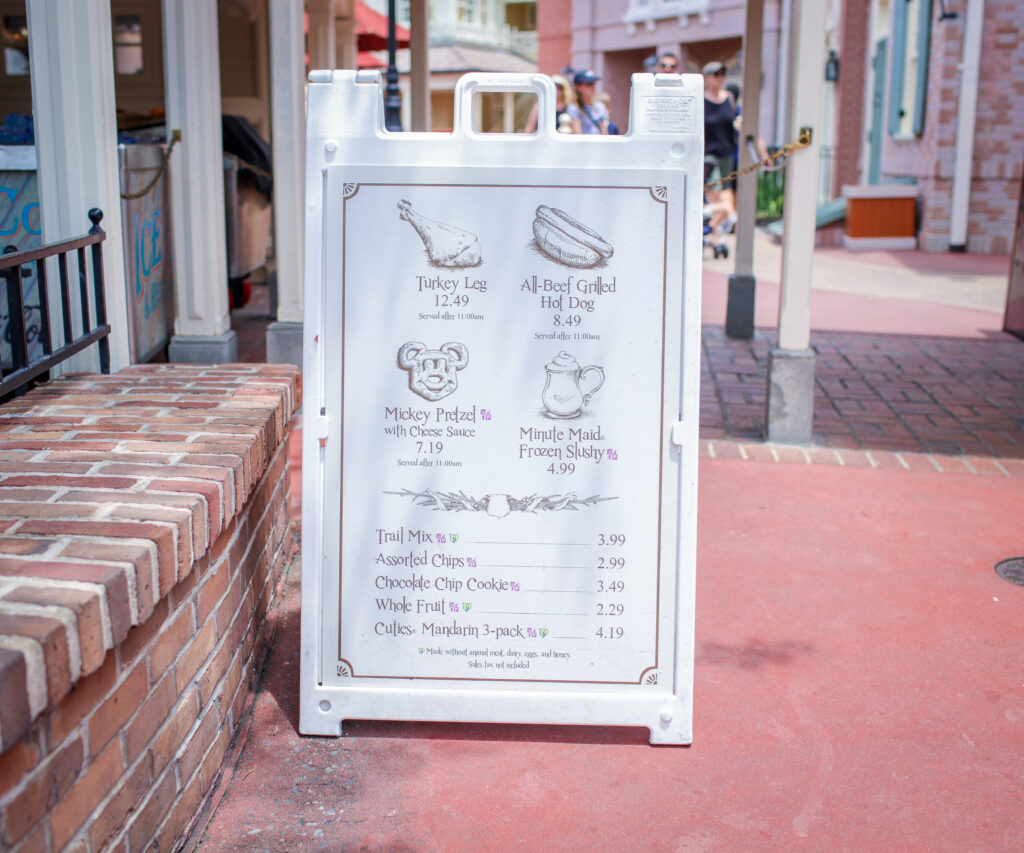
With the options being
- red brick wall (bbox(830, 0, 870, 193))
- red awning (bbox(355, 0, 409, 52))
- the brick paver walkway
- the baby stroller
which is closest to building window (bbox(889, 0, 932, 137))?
red brick wall (bbox(830, 0, 870, 193))

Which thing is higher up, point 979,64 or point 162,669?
point 979,64

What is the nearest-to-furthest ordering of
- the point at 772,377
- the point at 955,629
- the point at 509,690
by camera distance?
the point at 509,690
the point at 955,629
the point at 772,377

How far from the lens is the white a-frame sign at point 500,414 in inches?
102

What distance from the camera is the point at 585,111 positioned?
9.98m

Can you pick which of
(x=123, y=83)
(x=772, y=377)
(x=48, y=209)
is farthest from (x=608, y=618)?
(x=123, y=83)

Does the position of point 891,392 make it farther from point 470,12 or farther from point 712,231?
point 470,12

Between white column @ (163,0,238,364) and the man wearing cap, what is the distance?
468cm

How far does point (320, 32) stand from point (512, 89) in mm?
9110

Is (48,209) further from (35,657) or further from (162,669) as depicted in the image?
(35,657)

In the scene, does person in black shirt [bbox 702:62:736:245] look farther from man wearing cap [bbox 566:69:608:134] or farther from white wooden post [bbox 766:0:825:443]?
white wooden post [bbox 766:0:825:443]

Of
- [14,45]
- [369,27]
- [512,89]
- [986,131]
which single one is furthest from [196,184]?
[986,131]

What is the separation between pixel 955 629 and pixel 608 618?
136cm

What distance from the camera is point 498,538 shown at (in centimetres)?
264

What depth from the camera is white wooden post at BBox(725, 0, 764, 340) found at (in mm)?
7719
